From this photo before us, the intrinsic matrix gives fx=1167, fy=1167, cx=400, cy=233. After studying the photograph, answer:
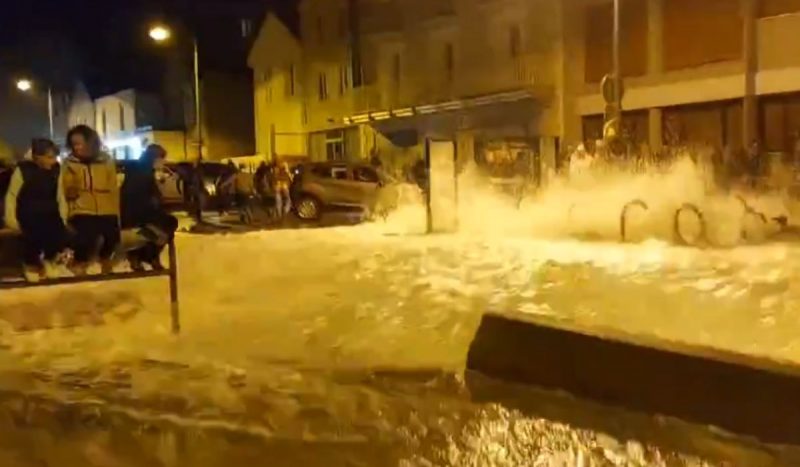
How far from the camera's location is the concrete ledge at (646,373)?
6.68 metres

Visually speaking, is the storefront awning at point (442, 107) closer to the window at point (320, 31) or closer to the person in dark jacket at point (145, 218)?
the window at point (320, 31)

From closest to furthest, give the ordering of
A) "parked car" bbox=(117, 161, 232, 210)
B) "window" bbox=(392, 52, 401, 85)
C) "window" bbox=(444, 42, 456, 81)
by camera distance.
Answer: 1. "parked car" bbox=(117, 161, 232, 210)
2. "window" bbox=(444, 42, 456, 81)
3. "window" bbox=(392, 52, 401, 85)

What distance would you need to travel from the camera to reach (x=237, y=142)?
64.0 meters

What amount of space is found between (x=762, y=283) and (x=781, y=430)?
7363mm

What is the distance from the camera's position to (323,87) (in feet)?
171

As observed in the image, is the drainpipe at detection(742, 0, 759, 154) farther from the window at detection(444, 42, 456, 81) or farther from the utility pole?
the window at detection(444, 42, 456, 81)

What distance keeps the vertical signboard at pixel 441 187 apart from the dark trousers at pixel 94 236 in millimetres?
12342

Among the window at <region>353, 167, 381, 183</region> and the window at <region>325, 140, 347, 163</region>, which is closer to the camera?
the window at <region>353, 167, 381, 183</region>

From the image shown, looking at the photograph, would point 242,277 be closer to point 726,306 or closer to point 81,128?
point 81,128

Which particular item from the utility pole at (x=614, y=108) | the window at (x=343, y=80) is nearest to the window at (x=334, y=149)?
the window at (x=343, y=80)

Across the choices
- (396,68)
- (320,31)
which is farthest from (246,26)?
(396,68)

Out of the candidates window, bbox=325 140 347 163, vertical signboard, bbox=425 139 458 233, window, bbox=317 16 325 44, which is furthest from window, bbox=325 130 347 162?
vertical signboard, bbox=425 139 458 233

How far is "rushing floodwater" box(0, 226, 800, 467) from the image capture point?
670 centimetres

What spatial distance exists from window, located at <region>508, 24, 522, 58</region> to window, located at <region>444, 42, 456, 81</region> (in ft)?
12.3
